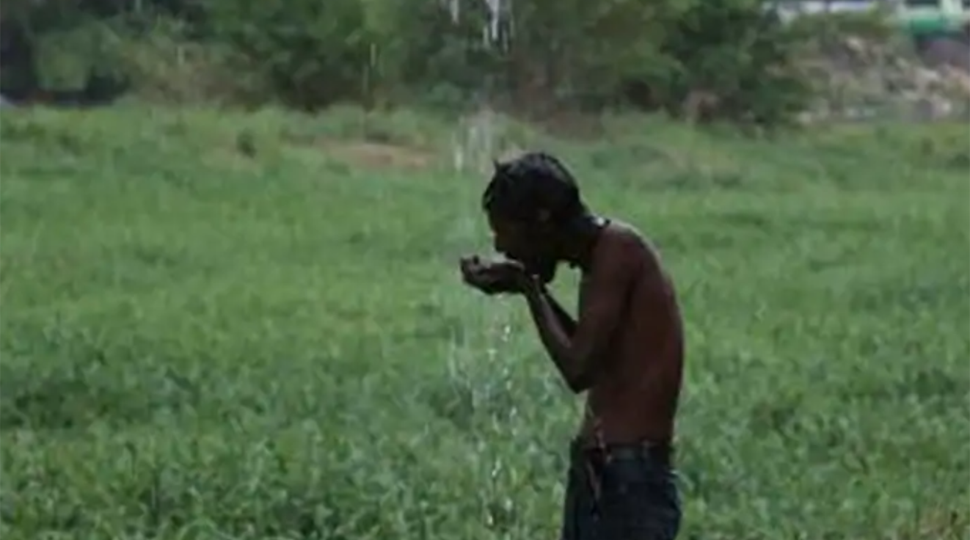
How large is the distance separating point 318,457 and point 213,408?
1.28 meters

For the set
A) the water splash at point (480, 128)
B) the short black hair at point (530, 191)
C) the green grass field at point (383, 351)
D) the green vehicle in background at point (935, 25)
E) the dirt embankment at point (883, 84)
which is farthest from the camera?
the green vehicle in background at point (935, 25)

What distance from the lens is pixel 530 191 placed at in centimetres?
432

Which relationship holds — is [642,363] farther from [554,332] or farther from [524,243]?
[524,243]

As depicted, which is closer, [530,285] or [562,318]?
[530,285]

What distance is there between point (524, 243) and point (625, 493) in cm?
42

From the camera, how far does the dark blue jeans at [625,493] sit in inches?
172

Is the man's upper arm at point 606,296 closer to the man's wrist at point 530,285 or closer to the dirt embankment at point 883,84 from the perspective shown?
the man's wrist at point 530,285

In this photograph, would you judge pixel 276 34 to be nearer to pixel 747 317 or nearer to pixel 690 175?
pixel 690 175

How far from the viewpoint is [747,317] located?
38.1 ft

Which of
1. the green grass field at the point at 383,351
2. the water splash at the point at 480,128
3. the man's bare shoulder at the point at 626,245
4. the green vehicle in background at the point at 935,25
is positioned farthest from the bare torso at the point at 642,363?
the green vehicle in background at the point at 935,25

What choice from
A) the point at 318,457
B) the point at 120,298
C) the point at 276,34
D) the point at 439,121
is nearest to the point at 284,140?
the point at 439,121

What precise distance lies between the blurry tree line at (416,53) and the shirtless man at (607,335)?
676 inches

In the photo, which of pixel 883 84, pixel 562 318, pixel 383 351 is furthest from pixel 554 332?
pixel 883 84

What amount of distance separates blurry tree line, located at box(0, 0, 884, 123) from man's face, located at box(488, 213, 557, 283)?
17142 mm
